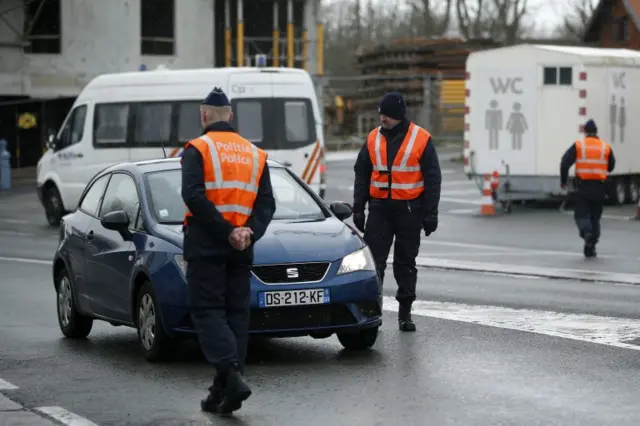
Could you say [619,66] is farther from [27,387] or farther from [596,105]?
[27,387]

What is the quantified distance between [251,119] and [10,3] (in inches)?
891

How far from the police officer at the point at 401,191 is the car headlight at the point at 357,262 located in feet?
3.98

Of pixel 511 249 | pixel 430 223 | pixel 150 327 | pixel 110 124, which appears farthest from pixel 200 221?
pixel 110 124

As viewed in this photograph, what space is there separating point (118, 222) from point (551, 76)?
66.9 feet

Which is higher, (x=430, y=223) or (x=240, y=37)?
(x=240, y=37)

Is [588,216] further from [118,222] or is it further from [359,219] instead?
[118,222]

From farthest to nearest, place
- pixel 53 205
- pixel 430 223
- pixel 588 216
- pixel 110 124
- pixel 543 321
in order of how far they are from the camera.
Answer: pixel 53 205 → pixel 110 124 → pixel 588 216 → pixel 543 321 → pixel 430 223

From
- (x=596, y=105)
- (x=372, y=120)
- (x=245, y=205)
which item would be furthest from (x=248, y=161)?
(x=372, y=120)

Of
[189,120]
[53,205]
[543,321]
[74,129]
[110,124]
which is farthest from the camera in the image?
[74,129]

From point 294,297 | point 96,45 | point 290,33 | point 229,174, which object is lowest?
point 294,297

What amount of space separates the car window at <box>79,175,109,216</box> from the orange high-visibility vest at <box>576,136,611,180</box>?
9.51 metres

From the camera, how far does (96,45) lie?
4781 cm

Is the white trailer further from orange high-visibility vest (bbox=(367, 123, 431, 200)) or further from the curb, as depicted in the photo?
orange high-visibility vest (bbox=(367, 123, 431, 200))

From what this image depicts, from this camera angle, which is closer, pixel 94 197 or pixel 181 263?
pixel 181 263
